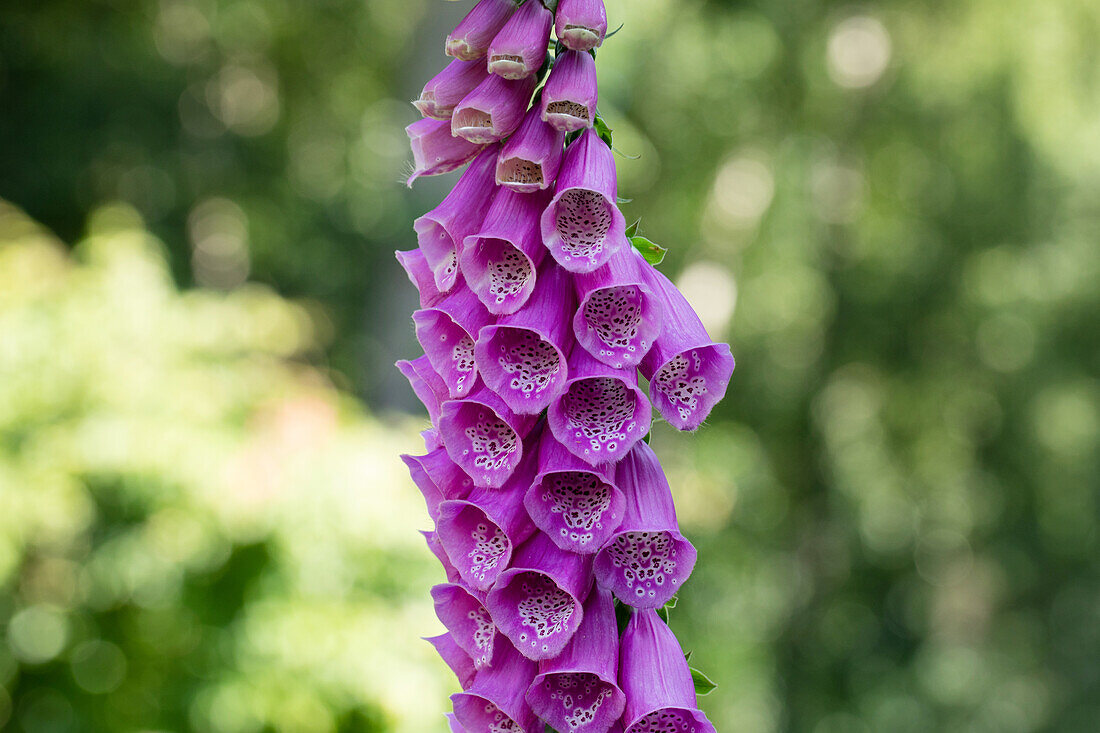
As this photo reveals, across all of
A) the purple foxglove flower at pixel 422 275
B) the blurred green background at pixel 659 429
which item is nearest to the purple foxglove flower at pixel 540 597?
the purple foxglove flower at pixel 422 275

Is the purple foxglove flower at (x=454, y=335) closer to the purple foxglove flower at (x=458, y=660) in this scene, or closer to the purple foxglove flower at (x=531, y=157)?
the purple foxglove flower at (x=531, y=157)

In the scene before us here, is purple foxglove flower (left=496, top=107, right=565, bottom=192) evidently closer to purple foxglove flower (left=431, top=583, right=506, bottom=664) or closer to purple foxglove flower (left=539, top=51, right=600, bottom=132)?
purple foxglove flower (left=539, top=51, right=600, bottom=132)

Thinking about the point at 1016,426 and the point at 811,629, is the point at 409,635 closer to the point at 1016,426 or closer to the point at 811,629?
the point at 811,629

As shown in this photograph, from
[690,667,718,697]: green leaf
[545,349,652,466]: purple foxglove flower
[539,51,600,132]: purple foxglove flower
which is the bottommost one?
[690,667,718,697]: green leaf

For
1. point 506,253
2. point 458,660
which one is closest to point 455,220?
point 506,253

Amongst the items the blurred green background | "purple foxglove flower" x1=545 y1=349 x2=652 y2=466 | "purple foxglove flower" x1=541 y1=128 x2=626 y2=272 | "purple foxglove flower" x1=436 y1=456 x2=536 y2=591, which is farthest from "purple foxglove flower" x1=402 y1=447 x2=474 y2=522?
the blurred green background

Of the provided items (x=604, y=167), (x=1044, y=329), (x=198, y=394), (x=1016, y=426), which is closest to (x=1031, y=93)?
(x=1044, y=329)
